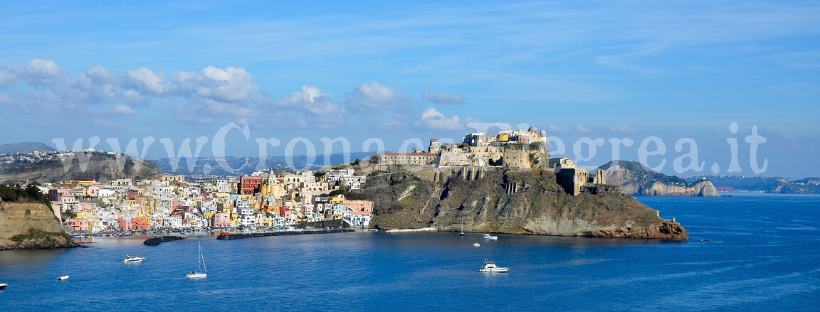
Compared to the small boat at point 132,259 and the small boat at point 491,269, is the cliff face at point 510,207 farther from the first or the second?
the small boat at point 132,259

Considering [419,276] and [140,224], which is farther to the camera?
[140,224]

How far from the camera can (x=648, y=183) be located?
176 metres

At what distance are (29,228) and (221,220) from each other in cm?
1837

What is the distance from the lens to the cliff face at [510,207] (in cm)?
5894

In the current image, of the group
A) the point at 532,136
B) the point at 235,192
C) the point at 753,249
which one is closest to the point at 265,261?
the point at 753,249

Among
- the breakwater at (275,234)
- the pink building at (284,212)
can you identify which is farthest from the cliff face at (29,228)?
the pink building at (284,212)

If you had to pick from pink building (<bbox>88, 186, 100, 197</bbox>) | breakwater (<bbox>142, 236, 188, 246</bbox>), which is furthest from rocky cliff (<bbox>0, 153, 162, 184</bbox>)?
breakwater (<bbox>142, 236, 188, 246</bbox>)

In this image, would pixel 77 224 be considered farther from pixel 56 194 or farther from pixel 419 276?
pixel 419 276

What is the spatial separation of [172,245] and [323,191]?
22.9 meters

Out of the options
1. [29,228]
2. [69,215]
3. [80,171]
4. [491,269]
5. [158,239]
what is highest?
[80,171]

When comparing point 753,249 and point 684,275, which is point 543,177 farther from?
point 684,275

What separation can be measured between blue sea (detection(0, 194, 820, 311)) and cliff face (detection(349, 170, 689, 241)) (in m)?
2.75

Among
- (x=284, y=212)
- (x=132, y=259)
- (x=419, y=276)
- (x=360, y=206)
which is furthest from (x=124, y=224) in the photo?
(x=419, y=276)

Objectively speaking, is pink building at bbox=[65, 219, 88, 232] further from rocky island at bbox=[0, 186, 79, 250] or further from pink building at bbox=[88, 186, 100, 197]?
pink building at bbox=[88, 186, 100, 197]
